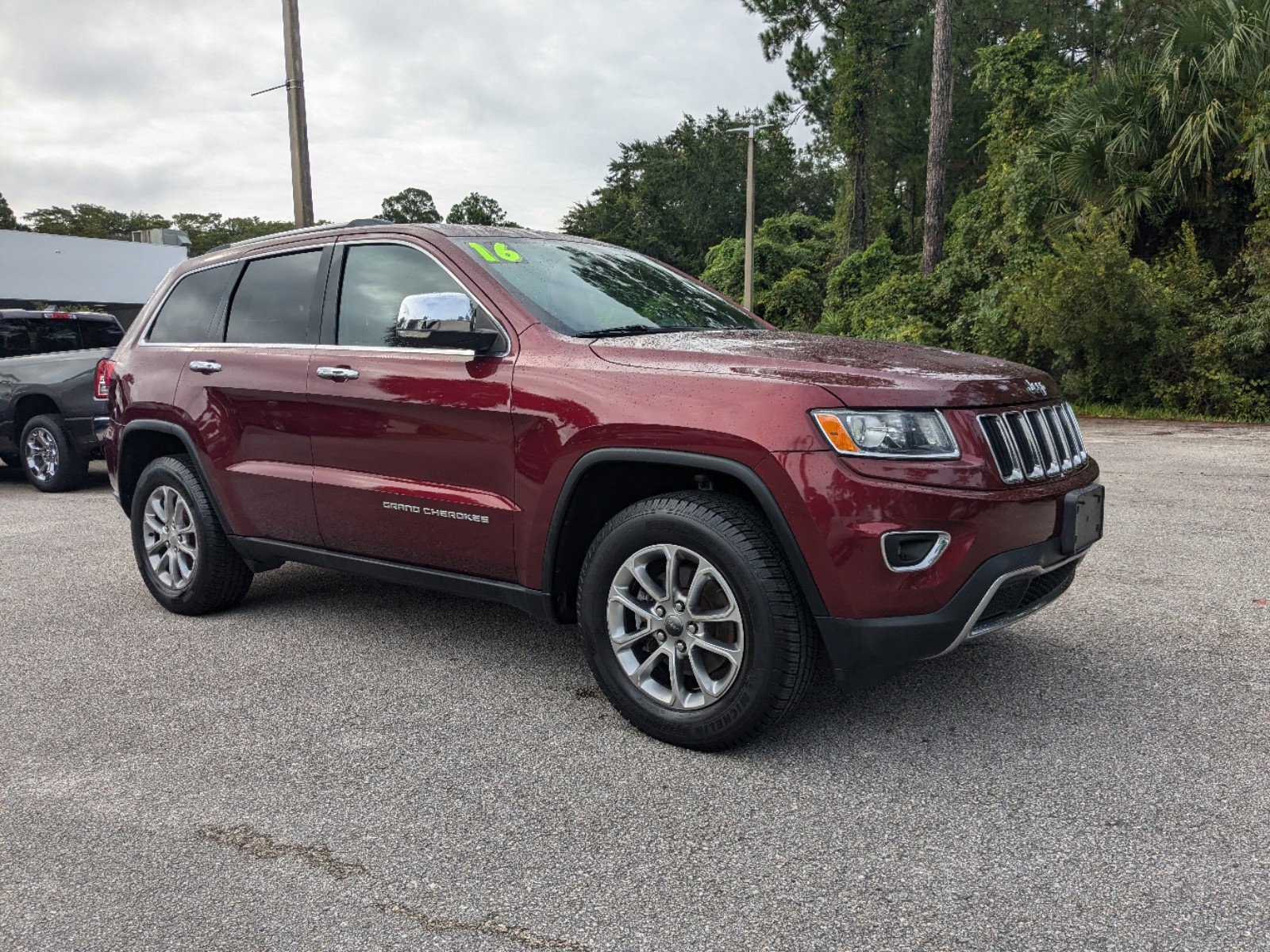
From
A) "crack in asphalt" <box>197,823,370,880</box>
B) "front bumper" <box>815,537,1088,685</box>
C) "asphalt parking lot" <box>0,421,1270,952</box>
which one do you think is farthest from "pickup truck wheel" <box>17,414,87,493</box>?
"front bumper" <box>815,537,1088,685</box>

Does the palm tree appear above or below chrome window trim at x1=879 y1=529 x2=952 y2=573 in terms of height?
above

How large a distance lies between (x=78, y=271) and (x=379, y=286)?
43.6 meters

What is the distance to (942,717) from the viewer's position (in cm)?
363

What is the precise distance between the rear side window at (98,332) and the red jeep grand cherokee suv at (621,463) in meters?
7.03

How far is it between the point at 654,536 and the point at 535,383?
28.5 inches

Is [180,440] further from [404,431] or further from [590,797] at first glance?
[590,797]

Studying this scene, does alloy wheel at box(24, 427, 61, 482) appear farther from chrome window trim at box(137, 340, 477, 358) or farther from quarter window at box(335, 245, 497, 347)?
quarter window at box(335, 245, 497, 347)

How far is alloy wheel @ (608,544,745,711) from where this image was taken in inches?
129

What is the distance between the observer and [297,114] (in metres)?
13.7

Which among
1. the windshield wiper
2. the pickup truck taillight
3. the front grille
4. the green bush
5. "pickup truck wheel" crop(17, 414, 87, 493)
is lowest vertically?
"pickup truck wheel" crop(17, 414, 87, 493)

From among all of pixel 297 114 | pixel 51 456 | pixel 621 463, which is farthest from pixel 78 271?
pixel 621 463

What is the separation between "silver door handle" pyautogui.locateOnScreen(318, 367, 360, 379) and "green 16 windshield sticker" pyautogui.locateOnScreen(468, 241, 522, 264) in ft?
2.28

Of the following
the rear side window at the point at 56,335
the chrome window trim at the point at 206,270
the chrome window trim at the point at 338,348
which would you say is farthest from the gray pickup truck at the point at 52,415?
the chrome window trim at the point at 338,348

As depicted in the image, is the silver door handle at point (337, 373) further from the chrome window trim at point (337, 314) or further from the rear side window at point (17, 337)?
the rear side window at point (17, 337)
